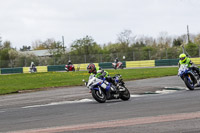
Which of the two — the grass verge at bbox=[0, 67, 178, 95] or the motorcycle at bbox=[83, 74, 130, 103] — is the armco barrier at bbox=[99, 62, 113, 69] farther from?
the motorcycle at bbox=[83, 74, 130, 103]

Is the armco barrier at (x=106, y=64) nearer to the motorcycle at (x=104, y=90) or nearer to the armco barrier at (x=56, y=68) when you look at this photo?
the armco barrier at (x=56, y=68)

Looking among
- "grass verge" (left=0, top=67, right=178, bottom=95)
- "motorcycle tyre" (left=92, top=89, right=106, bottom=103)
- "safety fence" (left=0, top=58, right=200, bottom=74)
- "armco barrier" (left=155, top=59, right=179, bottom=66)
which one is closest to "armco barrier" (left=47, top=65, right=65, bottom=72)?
"safety fence" (left=0, top=58, right=200, bottom=74)

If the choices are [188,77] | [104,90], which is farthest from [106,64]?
[104,90]

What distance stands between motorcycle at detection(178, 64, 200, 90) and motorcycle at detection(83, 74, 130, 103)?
360 centimetres

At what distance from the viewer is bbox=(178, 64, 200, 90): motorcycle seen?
16.7 metres

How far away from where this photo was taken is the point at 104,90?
1400 centimetres

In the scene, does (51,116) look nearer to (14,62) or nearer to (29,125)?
(29,125)

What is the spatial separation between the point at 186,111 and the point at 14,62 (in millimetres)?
57973

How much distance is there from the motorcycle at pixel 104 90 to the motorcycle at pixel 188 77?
11.8 ft

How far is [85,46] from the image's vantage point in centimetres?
7788

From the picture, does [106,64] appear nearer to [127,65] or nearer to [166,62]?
[127,65]

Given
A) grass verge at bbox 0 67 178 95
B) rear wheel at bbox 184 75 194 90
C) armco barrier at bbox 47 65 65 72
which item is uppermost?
armco barrier at bbox 47 65 65 72

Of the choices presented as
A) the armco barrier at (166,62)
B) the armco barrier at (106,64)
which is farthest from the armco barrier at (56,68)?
the armco barrier at (166,62)

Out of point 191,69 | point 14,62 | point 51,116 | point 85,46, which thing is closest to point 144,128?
point 51,116
